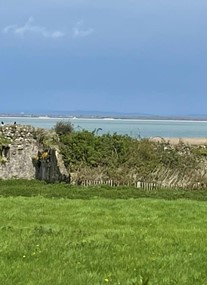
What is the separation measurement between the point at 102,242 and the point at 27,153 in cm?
1684

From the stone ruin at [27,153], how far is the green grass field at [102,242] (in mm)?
9289

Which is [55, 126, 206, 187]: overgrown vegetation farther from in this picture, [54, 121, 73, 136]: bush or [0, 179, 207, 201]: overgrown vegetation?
[0, 179, 207, 201]: overgrown vegetation

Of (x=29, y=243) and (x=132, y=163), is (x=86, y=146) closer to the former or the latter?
(x=132, y=163)

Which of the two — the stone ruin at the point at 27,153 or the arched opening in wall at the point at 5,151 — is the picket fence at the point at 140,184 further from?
the arched opening in wall at the point at 5,151

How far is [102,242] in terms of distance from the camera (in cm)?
984

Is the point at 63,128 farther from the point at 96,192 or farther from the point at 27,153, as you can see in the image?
the point at 96,192

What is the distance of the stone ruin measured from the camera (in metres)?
25.6

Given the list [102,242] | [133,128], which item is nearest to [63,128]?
[102,242]

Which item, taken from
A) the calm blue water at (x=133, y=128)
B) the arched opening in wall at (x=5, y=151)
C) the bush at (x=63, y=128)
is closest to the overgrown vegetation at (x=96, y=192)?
the arched opening in wall at (x=5, y=151)

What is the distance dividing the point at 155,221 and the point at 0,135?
14516 millimetres

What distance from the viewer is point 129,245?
9.73 metres

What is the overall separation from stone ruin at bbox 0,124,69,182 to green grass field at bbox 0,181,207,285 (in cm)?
929

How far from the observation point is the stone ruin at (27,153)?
25.6 metres

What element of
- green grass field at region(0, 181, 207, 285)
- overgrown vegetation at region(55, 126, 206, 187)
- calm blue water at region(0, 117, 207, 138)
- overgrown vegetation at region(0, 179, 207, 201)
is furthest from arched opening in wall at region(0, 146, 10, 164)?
green grass field at region(0, 181, 207, 285)
